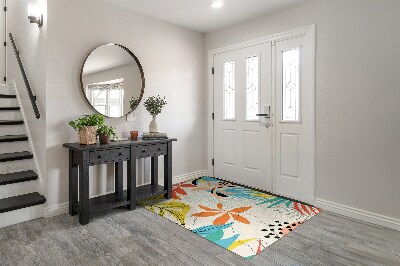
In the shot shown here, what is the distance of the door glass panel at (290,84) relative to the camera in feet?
11.0

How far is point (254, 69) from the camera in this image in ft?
12.6

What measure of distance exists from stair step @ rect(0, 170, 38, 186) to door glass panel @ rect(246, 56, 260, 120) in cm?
286

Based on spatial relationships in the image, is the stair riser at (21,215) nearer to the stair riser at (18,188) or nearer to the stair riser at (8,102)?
the stair riser at (18,188)

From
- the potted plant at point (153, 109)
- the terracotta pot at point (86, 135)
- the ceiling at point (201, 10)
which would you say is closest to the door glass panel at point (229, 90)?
the ceiling at point (201, 10)

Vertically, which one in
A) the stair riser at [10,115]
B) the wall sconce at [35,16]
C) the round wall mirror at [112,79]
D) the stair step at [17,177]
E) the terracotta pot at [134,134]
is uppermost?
the wall sconce at [35,16]

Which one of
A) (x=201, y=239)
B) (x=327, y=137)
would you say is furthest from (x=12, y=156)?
(x=327, y=137)

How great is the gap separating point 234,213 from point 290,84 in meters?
1.78

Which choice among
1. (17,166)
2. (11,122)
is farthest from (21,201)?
(11,122)

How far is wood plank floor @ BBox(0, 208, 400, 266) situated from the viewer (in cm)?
207

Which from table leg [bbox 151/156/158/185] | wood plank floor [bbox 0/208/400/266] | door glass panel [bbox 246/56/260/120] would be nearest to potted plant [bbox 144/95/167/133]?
table leg [bbox 151/156/158/185]

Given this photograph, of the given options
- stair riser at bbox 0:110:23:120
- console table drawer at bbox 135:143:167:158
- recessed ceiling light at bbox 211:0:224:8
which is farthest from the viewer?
stair riser at bbox 0:110:23:120

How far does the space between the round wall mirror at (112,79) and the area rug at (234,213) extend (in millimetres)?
1285

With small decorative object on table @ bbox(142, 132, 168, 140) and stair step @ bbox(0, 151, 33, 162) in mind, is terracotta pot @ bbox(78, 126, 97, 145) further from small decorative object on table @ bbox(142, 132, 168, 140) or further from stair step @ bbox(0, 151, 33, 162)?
stair step @ bbox(0, 151, 33, 162)

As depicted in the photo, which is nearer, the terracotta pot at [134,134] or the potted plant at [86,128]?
the potted plant at [86,128]
